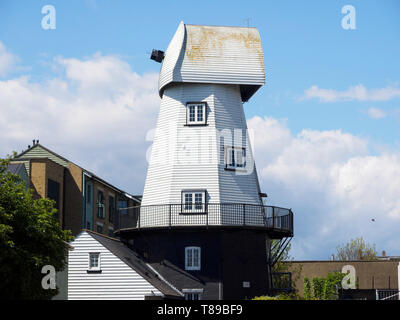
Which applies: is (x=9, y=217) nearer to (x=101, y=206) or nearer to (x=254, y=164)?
(x=254, y=164)

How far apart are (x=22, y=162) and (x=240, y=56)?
72.0 ft

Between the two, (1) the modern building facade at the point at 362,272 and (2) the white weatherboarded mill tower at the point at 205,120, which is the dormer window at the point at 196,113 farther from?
(1) the modern building facade at the point at 362,272

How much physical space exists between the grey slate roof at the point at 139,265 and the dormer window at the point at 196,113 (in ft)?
26.9

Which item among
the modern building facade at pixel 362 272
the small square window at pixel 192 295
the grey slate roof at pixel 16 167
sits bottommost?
the small square window at pixel 192 295

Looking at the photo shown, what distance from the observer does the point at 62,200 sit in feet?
191

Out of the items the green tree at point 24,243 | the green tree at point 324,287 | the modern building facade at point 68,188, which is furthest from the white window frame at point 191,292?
the modern building facade at point 68,188

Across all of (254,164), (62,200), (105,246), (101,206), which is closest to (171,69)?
(254,164)

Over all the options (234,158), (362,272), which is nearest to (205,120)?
(234,158)

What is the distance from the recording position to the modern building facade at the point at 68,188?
54.9 metres

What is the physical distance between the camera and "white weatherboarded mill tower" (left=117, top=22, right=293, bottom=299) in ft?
127

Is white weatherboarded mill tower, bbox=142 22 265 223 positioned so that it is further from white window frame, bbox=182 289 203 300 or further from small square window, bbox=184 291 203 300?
small square window, bbox=184 291 203 300

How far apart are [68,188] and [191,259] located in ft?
76.6
